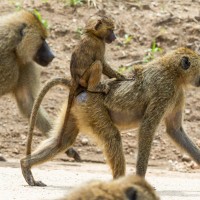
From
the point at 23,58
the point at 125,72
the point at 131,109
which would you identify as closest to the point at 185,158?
the point at 125,72

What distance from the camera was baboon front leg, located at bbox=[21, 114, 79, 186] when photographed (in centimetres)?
1025

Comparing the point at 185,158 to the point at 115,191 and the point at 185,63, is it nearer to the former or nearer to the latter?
the point at 185,63

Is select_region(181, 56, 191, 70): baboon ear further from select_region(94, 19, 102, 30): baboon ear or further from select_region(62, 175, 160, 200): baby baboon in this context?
select_region(62, 175, 160, 200): baby baboon

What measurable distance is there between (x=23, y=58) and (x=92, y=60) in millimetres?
3001

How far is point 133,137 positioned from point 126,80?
3.98 m

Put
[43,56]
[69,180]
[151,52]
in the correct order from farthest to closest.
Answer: [151,52]
[43,56]
[69,180]

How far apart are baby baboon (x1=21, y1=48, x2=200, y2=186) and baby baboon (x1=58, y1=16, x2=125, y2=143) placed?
Answer: 0.10 metres

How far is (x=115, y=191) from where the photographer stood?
6152mm

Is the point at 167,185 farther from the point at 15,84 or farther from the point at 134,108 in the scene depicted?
the point at 15,84

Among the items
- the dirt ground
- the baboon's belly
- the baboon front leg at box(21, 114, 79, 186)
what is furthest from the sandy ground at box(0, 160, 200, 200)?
the dirt ground

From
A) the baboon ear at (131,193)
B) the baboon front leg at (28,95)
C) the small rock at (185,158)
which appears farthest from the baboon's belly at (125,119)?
the baboon ear at (131,193)

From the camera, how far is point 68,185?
10.0m

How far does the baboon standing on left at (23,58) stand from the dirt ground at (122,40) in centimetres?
108

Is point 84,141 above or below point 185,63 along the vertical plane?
below
